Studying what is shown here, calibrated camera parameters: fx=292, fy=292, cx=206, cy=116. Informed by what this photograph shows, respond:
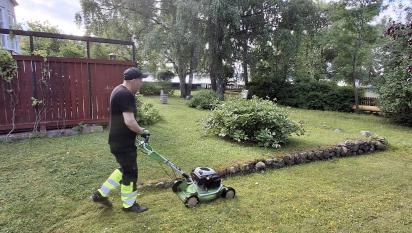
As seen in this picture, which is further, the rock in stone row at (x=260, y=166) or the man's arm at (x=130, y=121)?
the rock in stone row at (x=260, y=166)

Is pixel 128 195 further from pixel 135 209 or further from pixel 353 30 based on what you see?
pixel 353 30

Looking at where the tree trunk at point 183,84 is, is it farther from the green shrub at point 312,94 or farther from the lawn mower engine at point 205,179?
the lawn mower engine at point 205,179

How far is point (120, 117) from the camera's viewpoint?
3240mm

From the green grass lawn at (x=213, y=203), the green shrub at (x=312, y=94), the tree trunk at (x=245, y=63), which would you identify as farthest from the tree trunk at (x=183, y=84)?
the green grass lawn at (x=213, y=203)

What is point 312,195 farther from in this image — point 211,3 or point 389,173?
point 211,3

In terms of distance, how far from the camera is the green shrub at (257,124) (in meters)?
6.28

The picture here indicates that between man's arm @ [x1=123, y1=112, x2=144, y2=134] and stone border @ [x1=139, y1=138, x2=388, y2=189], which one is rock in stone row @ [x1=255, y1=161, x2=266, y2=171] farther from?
man's arm @ [x1=123, y1=112, x2=144, y2=134]

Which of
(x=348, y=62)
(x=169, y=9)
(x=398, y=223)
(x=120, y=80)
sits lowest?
(x=398, y=223)

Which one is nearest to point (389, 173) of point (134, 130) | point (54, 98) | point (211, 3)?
point (134, 130)

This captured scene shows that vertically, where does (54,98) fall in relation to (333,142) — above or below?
above

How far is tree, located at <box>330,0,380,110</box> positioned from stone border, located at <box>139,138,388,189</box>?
705cm

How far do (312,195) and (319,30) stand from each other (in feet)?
46.6

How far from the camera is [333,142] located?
261 inches

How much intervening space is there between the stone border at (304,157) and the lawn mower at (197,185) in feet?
Answer: 1.84
